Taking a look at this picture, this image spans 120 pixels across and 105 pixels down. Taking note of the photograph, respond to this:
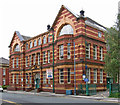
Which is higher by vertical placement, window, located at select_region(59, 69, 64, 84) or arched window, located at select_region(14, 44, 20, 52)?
arched window, located at select_region(14, 44, 20, 52)

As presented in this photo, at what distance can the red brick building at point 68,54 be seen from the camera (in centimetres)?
2859

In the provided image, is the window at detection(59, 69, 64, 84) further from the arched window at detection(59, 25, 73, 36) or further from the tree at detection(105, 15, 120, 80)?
the tree at detection(105, 15, 120, 80)

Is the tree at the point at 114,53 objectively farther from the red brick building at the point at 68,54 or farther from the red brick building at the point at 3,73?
the red brick building at the point at 3,73

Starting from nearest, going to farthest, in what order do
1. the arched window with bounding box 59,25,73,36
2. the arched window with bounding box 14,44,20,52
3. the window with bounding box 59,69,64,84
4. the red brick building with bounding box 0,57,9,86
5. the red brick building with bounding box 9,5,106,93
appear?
the red brick building with bounding box 9,5,106,93 < the window with bounding box 59,69,64,84 < the arched window with bounding box 59,25,73,36 < the arched window with bounding box 14,44,20,52 < the red brick building with bounding box 0,57,9,86

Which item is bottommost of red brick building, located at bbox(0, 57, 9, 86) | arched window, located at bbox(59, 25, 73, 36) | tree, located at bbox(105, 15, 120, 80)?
red brick building, located at bbox(0, 57, 9, 86)

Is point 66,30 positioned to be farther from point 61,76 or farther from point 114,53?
point 114,53

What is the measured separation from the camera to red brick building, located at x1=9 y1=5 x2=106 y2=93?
93.8 ft

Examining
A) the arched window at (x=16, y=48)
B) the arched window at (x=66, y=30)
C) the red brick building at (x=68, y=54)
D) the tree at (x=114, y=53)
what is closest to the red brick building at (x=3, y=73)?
the arched window at (x=16, y=48)

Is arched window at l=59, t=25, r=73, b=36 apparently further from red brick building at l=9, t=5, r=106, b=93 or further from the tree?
the tree

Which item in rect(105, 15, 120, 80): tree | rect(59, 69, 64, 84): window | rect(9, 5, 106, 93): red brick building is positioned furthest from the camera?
rect(59, 69, 64, 84): window

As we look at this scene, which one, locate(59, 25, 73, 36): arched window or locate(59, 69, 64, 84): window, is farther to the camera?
locate(59, 25, 73, 36): arched window

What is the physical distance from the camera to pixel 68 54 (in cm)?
2983

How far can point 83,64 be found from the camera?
92.1ft

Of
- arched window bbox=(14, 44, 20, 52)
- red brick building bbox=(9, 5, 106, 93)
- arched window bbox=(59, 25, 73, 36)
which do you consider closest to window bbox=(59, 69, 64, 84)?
red brick building bbox=(9, 5, 106, 93)
